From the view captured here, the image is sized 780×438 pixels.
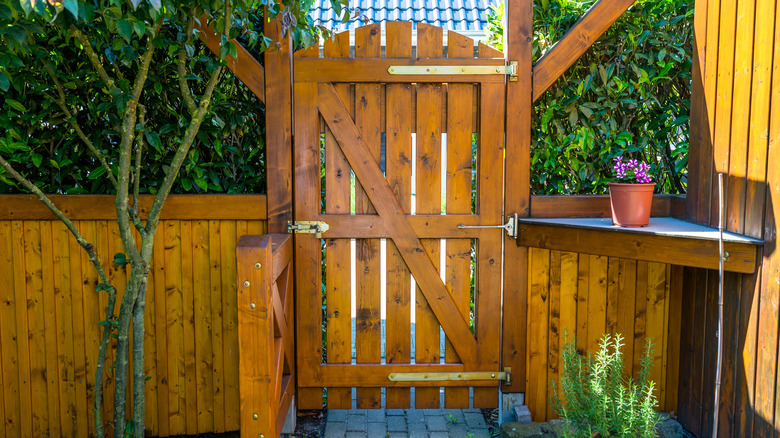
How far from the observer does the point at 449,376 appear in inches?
131

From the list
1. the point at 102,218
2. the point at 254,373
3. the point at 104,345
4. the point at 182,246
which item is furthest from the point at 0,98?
the point at 254,373

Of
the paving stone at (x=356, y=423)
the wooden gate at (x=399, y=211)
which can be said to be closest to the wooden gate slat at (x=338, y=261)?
the wooden gate at (x=399, y=211)

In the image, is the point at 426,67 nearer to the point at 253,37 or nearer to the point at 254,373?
the point at 253,37

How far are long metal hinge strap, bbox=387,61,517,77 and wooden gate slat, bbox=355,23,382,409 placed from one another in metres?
0.15

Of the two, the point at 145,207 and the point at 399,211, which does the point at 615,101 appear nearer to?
the point at 399,211

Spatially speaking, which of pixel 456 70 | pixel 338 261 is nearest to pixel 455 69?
pixel 456 70

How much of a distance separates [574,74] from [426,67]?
0.87m

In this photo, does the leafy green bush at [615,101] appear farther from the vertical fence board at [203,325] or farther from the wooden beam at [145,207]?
the vertical fence board at [203,325]

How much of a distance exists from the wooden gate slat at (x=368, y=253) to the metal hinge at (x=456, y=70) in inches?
5.8

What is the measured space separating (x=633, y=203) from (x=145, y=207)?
242 cm

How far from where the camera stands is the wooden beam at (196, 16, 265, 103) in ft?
9.98

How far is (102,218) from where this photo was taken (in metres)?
3.14

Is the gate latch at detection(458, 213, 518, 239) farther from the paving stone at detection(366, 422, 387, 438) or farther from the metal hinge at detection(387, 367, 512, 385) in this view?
the paving stone at detection(366, 422, 387, 438)

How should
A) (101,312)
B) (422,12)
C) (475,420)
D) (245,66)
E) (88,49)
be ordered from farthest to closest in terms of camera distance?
(422,12) → (475,420) → (101,312) → (245,66) → (88,49)
